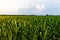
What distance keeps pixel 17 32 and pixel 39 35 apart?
2.14ft

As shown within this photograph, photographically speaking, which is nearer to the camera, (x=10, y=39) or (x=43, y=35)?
(x=10, y=39)

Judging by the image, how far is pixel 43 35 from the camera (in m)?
Result: 4.70

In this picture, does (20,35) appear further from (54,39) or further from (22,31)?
(54,39)

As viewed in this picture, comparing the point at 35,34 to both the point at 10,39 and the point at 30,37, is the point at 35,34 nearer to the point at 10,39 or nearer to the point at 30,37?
the point at 30,37

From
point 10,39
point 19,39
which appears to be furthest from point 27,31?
point 10,39

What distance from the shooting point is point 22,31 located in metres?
5.13

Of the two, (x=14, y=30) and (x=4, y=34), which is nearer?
(x=4, y=34)

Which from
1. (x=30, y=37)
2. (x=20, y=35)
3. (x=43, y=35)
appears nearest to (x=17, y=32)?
(x=20, y=35)

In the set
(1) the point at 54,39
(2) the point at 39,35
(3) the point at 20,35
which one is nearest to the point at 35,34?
(2) the point at 39,35

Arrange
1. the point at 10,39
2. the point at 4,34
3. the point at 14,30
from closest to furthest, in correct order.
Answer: the point at 10,39 → the point at 4,34 → the point at 14,30

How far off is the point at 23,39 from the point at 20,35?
0.47 meters

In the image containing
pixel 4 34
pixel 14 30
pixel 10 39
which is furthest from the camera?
pixel 14 30

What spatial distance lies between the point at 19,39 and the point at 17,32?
30cm

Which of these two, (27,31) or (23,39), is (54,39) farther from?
(23,39)
